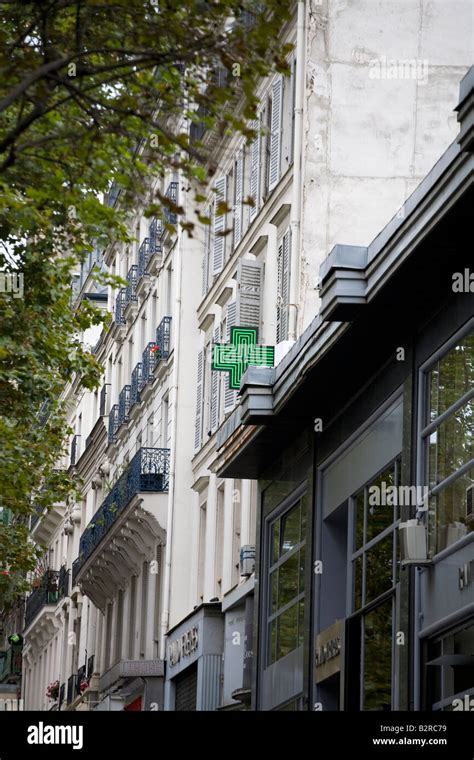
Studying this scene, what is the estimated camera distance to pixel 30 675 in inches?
2746

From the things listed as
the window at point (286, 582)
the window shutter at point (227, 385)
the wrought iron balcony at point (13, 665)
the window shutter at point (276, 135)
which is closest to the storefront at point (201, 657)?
the window shutter at point (227, 385)

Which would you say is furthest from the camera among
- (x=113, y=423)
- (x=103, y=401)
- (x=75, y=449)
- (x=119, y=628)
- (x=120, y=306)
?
(x=75, y=449)

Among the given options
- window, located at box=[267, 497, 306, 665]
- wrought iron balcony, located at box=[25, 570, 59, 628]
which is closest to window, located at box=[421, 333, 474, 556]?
window, located at box=[267, 497, 306, 665]

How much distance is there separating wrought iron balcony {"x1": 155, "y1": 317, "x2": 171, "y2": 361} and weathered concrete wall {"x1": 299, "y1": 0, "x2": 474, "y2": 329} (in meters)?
12.4

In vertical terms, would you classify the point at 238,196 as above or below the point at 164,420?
above

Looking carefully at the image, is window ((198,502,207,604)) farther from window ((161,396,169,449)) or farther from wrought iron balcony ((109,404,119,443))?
wrought iron balcony ((109,404,119,443))

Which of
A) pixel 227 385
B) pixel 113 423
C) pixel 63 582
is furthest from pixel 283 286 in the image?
pixel 63 582

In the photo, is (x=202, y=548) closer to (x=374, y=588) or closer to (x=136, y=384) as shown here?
(x=136, y=384)

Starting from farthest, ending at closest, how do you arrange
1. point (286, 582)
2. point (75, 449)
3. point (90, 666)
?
point (75, 449) → point (90, 666) → point (286, 582)

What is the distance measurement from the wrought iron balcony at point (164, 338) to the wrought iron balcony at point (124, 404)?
5.41m

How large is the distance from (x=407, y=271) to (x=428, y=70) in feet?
36.8

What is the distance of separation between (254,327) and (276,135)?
335 centimetres

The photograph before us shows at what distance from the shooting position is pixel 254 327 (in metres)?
31.1
